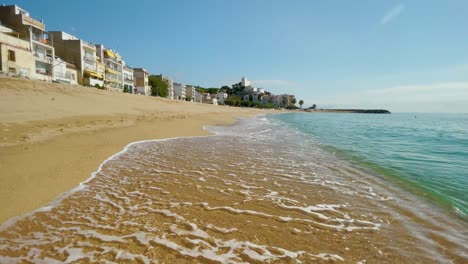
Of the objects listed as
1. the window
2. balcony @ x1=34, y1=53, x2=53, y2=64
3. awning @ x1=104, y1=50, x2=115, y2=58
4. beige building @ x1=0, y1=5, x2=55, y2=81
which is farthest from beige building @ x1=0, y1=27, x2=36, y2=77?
awning @ x1=104, y1=50, x2=115, y2=58

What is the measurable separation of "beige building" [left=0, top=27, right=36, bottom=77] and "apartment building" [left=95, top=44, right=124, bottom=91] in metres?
20.5

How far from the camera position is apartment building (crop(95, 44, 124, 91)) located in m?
54.9

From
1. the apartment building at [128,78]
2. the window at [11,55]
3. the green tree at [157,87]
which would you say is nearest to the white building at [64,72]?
the window at [11,55]

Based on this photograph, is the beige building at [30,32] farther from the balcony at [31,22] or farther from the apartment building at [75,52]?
the apartment building at [75,52]

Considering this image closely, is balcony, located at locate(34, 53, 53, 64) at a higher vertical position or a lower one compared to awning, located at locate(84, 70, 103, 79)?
higher

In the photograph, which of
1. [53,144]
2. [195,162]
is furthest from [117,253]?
[53,144]

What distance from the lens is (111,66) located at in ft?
196

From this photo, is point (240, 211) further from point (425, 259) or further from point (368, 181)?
point (368, 181)

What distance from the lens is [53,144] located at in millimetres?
8039

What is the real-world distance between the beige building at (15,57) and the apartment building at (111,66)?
20.5 m

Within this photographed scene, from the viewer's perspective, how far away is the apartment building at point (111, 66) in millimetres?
54875

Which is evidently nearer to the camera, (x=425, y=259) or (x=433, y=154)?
(x=425, y=259)

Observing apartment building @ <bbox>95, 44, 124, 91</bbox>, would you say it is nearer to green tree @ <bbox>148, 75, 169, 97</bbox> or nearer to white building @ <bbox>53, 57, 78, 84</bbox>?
white building @ <bbox>53, 57, 78, 84</bbox>

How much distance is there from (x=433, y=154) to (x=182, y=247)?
40.5 feet
